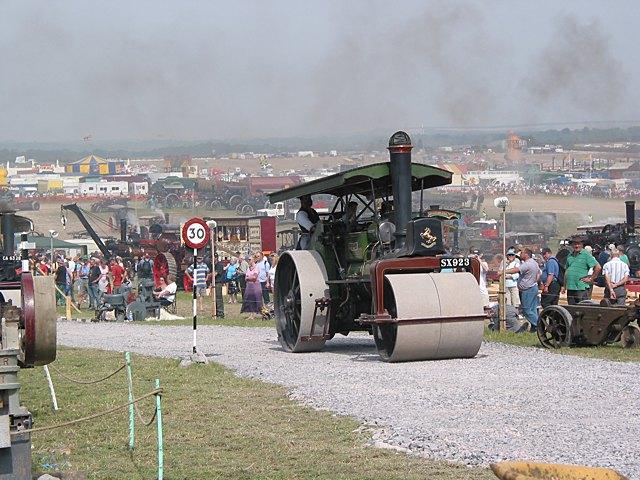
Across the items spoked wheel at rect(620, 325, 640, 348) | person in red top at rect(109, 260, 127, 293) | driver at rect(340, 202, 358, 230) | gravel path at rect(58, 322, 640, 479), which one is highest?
driver at rect(340, 202, 358, 230)

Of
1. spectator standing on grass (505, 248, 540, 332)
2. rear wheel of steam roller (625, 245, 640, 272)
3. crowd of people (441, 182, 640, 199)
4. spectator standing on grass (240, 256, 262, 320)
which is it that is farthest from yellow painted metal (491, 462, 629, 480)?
crowd of people (441, 182, 640, 199)

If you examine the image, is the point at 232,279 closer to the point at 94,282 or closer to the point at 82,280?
the point at 94,282

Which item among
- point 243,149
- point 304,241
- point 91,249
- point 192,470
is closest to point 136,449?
point 192,470

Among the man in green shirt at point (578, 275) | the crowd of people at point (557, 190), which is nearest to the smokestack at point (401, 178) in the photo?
the man in green shirt at point (578, 275)

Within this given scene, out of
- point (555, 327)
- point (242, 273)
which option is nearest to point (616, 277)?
point (555, 327)

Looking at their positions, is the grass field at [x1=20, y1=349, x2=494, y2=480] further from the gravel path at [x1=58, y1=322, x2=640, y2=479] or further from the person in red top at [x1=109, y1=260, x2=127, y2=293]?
the person in red top at [x1=109, y1=260, x2=127, y2=293]

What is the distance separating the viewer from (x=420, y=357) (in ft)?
50.5

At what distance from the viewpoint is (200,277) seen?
23938mm

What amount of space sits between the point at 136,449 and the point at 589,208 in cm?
5875

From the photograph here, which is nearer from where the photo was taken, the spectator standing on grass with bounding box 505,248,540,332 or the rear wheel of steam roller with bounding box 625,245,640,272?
the spectator standing on grass with bounding box 505,248,540,332

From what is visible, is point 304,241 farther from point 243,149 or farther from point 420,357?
point 243,149

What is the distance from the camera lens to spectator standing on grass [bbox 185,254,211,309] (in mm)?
17812

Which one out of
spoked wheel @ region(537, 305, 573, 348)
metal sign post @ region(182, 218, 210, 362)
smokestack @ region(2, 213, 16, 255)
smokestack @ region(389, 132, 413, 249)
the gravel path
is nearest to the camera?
the gravel path

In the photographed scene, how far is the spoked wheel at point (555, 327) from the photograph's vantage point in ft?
55.2
